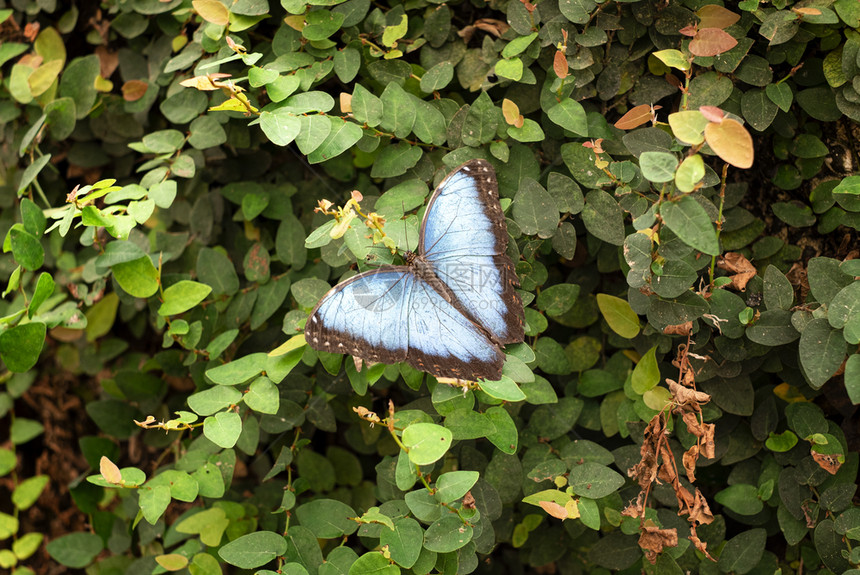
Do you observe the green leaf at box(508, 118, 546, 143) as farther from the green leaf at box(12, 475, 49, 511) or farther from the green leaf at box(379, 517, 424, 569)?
the green leaf at box(12, 475, 49, 511)

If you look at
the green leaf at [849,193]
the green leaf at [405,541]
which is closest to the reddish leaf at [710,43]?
the green leaf at [849,193]

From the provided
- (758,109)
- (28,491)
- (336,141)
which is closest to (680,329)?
(758,109)

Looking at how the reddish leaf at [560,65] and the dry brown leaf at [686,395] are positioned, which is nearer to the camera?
the dry brown leaf at [686,395]

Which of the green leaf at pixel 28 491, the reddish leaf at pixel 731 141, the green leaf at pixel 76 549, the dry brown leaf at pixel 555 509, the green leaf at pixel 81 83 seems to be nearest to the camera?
the reddish leaf at pixel 731 141

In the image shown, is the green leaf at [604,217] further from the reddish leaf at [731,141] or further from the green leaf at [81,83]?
the green leaf at [81,83]

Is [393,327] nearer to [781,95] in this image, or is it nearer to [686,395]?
[686,395]

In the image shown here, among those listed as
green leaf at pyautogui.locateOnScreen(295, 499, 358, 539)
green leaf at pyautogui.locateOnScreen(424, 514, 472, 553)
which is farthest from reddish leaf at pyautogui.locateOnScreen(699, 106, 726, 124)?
green leaf at pyautogui.locateOnScreen(295, 499, 358, 539)

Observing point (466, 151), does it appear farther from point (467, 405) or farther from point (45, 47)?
point (45, 47)

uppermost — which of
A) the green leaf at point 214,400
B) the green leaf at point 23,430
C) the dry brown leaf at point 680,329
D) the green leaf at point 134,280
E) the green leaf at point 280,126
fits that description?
the green leaf at point 280,126
